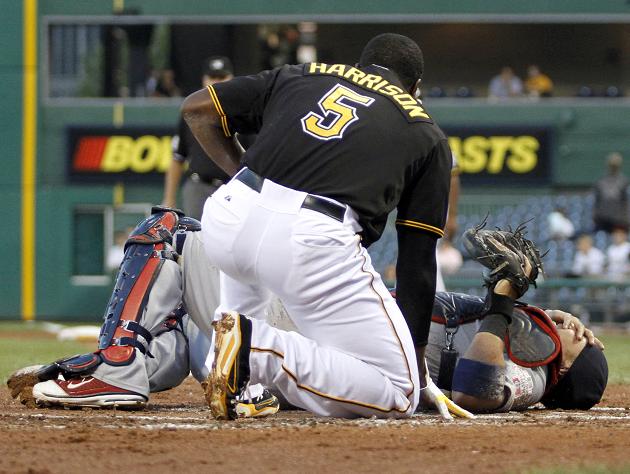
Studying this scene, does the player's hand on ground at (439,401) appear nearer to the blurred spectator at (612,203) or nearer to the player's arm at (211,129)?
the player's arm at (211,129)

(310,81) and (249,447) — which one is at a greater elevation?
(310,81)

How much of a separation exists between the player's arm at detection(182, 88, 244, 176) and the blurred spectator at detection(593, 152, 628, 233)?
38.1 ft

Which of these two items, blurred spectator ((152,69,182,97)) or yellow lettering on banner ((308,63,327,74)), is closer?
yellow lettering on banner ((308,63,327,74))

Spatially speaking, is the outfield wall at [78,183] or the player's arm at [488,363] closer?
the player's arm at [488,363]

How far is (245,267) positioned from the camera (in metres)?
4.62

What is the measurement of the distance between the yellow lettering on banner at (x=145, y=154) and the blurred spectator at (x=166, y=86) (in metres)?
0.77

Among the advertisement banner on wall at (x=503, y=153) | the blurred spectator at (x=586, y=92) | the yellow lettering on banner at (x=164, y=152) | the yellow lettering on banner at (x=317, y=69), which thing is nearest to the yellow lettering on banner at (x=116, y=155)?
the yellow lettering on banner at (x=164, y=152)

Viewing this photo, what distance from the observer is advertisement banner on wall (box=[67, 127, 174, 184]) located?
721 inches

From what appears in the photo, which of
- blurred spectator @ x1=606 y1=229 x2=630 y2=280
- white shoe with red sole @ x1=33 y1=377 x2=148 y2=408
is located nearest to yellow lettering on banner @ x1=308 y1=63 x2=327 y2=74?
white shoe with red sole @ x1=33 y1=377 x2=148 y2=408

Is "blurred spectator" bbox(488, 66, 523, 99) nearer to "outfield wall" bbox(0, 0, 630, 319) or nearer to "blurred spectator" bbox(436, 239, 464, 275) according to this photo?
"outfield wall" bbox(0, 0, 630, 319)

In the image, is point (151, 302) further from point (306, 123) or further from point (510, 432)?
point (510, 432)

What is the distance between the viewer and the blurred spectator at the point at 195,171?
7855 mm

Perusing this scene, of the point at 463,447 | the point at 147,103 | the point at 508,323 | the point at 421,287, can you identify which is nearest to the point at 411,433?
the point at 463,447

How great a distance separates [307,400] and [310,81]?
4.08 feet
